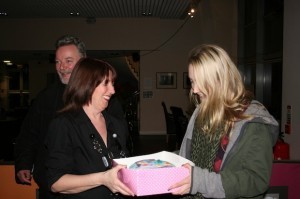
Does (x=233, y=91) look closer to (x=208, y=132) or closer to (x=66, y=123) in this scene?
(x=208, y=132)

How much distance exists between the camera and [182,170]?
1.15 m

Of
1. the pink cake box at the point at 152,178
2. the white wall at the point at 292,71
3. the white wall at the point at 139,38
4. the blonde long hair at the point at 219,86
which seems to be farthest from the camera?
the white wall at the point at 139,38

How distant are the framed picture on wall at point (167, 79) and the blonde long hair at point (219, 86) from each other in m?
8.44

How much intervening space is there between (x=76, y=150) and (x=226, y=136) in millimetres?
659

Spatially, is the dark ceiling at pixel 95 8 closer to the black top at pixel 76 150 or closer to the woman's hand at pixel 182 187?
the black top at pixel 76 150

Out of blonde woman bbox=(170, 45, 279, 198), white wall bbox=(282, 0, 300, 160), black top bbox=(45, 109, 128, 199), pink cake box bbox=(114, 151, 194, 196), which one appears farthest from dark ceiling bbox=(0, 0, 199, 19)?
pink cake box bbox=(114, 151, 194, 196)

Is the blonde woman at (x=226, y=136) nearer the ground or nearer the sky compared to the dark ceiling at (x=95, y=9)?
nearer the ground

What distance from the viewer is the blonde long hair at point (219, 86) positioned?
1.26 meters

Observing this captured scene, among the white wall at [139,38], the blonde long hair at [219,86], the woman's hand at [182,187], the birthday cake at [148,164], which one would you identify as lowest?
the woman's hand at [182,187]

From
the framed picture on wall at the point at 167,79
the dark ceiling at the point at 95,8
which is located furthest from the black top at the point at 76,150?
the framed picture on wall at the point at 167,79

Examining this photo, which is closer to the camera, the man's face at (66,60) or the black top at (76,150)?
the black top at (76,150)

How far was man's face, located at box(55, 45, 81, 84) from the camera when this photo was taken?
1.90 metres

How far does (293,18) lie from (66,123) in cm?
313

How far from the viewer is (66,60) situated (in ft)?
6.31
